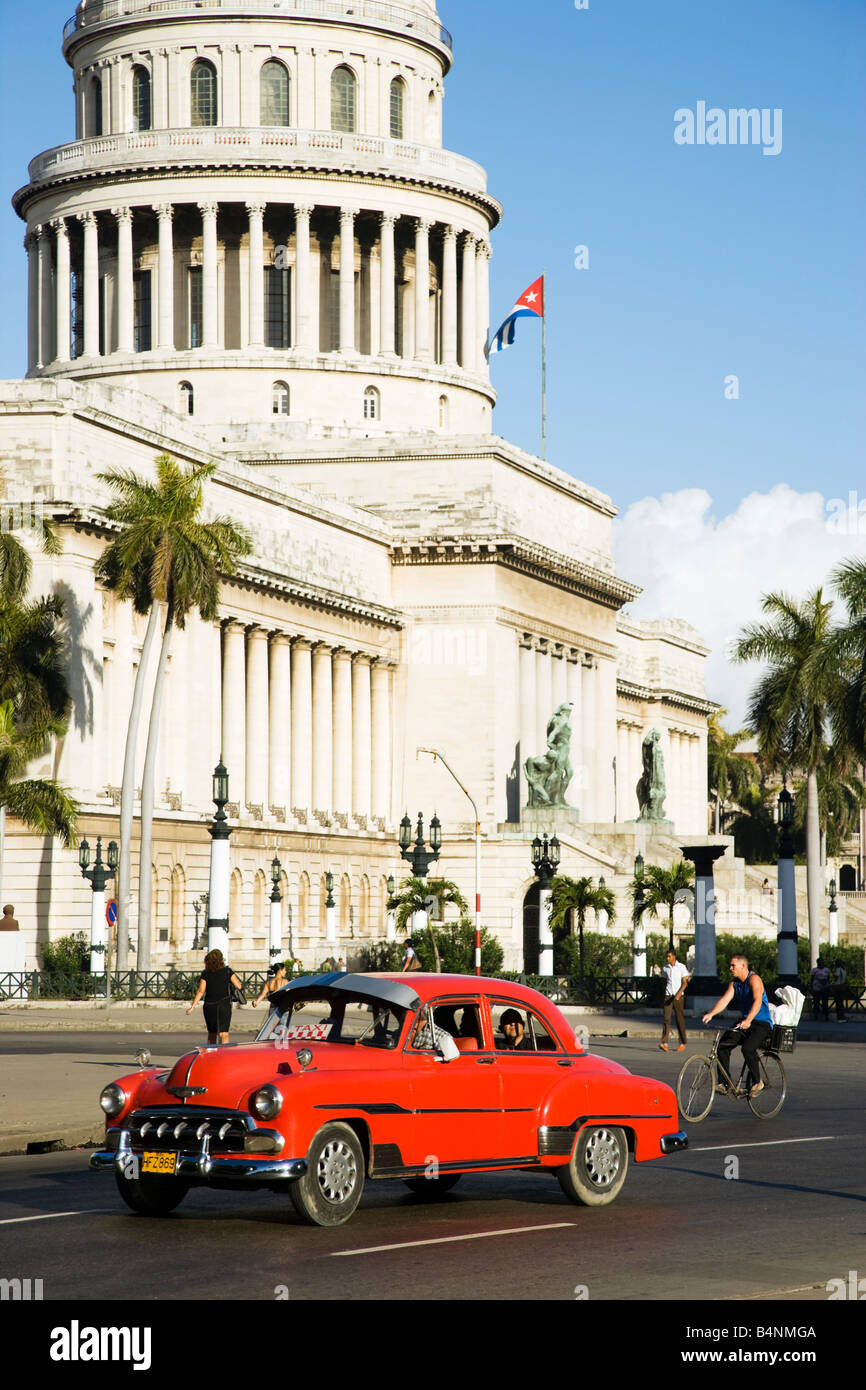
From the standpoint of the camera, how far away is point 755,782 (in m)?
152

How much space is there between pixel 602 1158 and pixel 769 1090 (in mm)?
7761

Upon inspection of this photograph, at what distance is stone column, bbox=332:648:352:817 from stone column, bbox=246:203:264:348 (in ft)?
65.1

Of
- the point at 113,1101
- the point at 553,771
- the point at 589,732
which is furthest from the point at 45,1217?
the point at 589,732

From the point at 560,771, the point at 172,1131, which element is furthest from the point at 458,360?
the point at 172,1131

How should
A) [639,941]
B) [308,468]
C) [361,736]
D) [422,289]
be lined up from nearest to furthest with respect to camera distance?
1. [639,941]
2. [361,736]
3. [308,468]
4. [422,289]

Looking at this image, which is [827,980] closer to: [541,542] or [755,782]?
[541,542]

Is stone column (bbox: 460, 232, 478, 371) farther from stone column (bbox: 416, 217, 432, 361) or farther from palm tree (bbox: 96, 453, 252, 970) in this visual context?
palm tree (bbox: 96, 453, 252, 970)

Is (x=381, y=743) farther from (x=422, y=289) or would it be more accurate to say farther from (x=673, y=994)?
(x=673, y=994)

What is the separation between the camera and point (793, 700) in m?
66.8

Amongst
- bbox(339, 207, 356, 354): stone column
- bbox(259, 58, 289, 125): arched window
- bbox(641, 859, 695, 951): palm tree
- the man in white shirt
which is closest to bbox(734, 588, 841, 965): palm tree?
bbox(641, 859, 695, 951): palm tree

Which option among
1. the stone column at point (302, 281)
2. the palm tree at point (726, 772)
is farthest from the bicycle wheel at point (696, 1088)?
the palm tree at point (726, 772)

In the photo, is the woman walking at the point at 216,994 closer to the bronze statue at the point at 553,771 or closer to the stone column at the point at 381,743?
the bronze statue at the point at 553,771

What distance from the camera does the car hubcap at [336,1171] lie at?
50.4 ft
